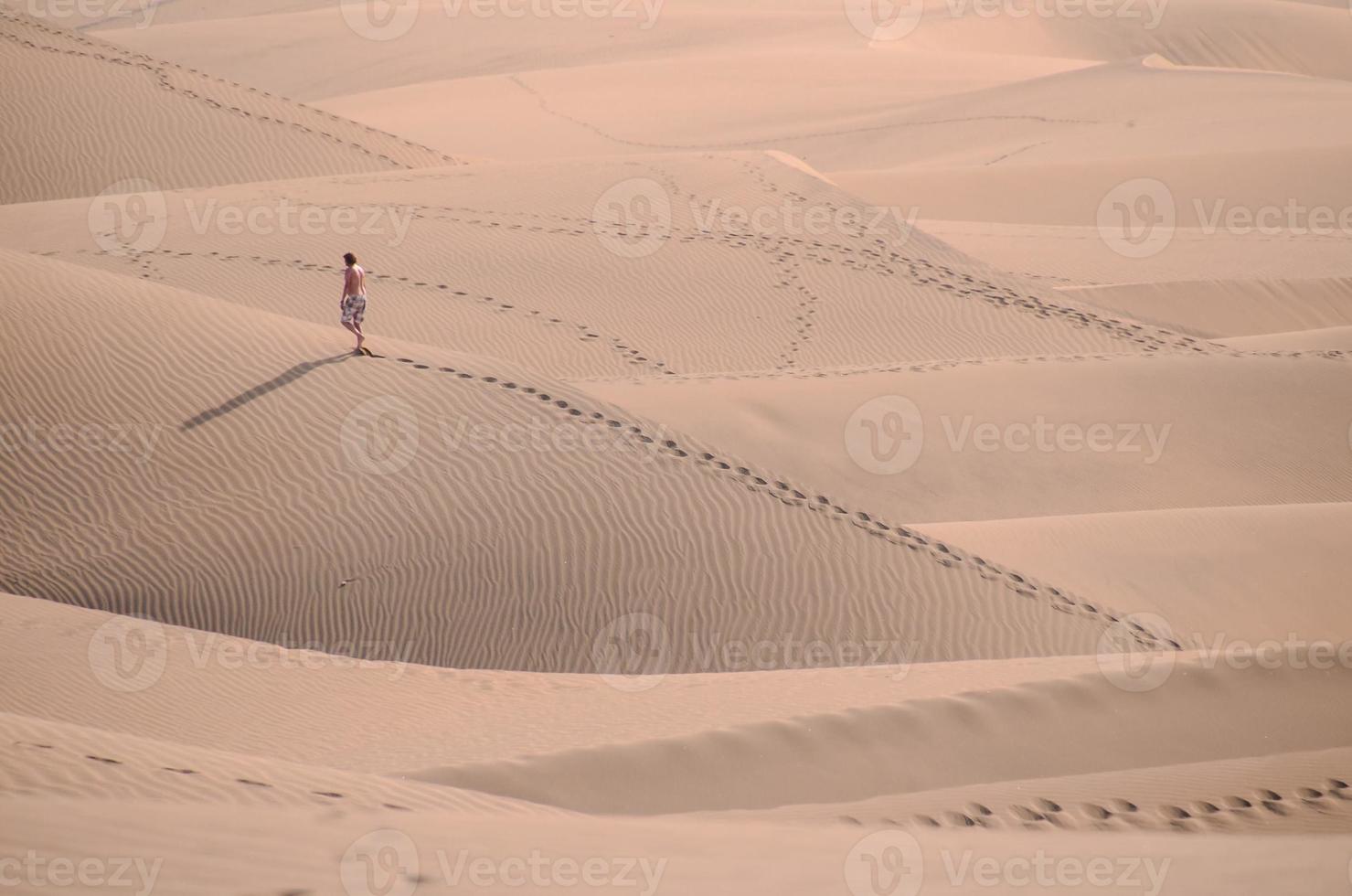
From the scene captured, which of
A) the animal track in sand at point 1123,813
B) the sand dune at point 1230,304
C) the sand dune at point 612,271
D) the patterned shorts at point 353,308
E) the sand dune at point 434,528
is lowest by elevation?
the animal track in sand at point 1123,813

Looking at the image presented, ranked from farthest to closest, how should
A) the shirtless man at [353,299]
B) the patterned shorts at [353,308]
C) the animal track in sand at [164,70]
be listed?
the animal track in sand at [164,70], the patterned shorts at [353,308], the shirtless man at [353,299]

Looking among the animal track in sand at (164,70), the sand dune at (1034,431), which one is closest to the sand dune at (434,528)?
the sand dune at (1034,431)

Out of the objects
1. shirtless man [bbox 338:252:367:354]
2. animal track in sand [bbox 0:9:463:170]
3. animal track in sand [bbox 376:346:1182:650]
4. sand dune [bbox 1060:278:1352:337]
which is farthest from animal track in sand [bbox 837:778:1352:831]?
animal track in sand [bbox 0:9:463:170]

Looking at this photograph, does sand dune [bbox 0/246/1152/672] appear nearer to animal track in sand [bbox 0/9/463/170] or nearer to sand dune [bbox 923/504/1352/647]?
sand dune [bbox 923/504/1352/647]

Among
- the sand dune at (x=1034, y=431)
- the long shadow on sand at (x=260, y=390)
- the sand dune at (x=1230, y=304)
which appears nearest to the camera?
the long shadow on sand at (x=260, y=390)

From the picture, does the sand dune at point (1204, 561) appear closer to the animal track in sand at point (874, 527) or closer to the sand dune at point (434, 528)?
the animal track in sand at point (874, 527)

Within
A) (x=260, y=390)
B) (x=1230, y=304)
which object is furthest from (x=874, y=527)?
(x=1230, y=304)
